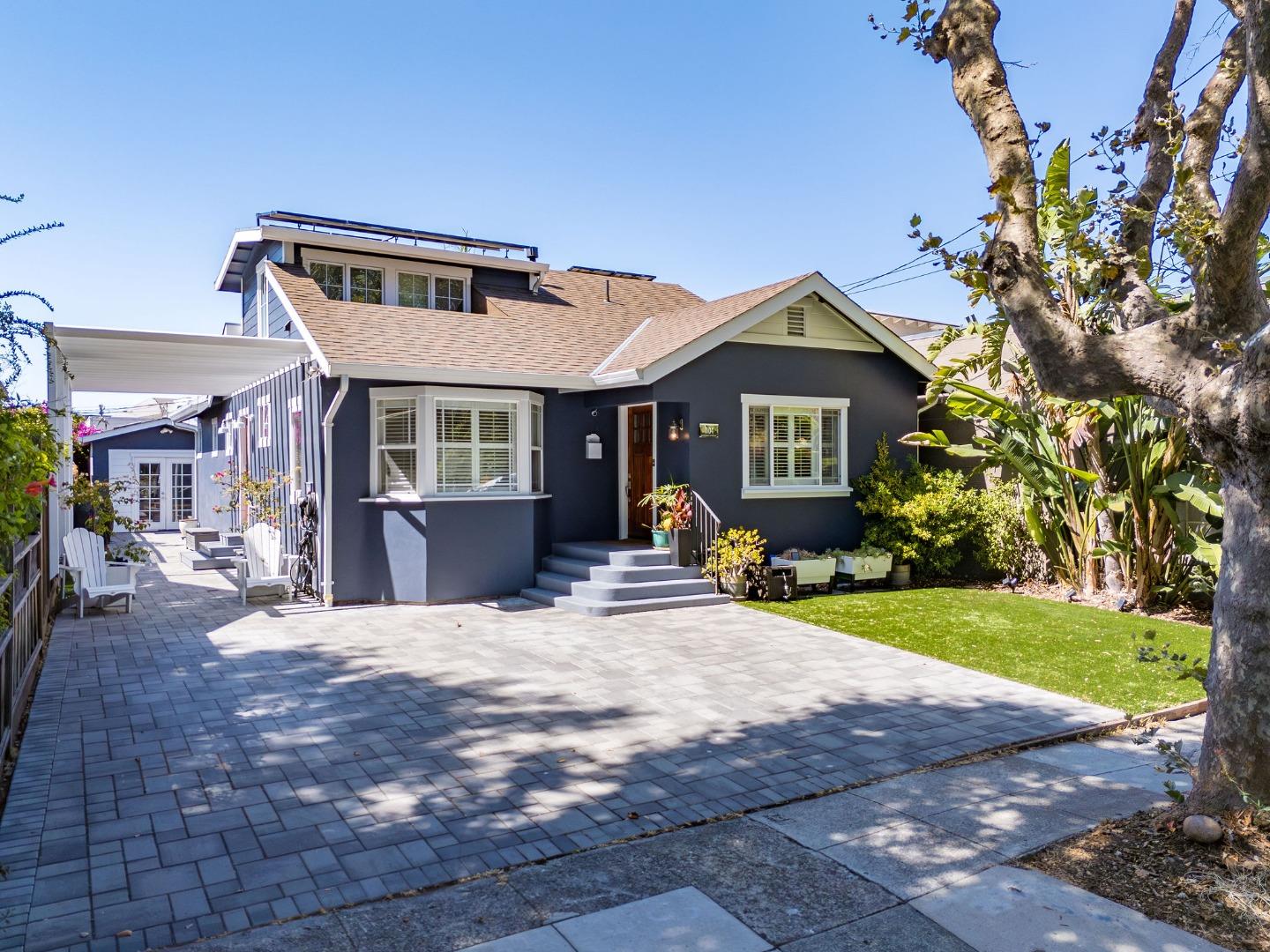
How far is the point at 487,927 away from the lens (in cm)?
357

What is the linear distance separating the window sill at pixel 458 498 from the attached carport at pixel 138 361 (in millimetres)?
2338

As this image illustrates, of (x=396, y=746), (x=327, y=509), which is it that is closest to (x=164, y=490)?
(x=327, y=509)

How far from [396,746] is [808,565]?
8.10 metres

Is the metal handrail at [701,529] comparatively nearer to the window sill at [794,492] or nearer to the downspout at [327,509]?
the window sill at [794,492]

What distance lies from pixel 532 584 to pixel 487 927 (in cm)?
900

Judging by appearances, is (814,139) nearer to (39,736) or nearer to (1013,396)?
(1013,396)

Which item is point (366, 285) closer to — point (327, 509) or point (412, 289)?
point (412, 289)

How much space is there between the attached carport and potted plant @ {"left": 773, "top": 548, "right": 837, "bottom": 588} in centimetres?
757

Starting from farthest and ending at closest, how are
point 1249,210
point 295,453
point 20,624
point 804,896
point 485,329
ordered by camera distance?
point 485,329
point 295,453
point 20,624
point 1249,210
point 804,896

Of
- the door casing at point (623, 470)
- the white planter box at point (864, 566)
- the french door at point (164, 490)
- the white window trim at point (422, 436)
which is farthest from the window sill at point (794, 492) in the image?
the french door at point (164, 490)

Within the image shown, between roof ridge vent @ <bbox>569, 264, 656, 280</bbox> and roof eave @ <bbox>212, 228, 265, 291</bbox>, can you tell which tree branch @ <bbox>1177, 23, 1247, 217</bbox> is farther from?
roof ridge vent @ <bbox>569, 264, 656, 280</bbox>

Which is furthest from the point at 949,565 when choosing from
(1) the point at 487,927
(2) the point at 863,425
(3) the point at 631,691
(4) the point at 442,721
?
(1) the point at 487,927

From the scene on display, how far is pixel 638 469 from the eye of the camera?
541 inches

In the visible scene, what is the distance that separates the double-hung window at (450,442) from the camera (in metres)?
11.8
